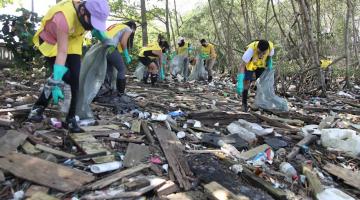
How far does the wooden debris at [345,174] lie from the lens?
4383mm

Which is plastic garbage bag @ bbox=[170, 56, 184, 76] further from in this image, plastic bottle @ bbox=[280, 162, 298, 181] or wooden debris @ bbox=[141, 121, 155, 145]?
plastic bottle @ bbox=[280, 162, 298, 181]

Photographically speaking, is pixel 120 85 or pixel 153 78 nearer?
pixel 120 85

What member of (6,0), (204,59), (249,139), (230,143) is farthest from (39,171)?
(6,0)

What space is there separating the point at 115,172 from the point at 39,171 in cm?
63

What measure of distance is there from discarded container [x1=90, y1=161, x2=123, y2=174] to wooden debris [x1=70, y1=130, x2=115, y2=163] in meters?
0.10

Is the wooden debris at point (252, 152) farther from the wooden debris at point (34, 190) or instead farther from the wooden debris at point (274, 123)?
the wooden debris at point (34, 190)

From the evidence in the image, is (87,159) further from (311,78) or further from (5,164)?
(311,78)

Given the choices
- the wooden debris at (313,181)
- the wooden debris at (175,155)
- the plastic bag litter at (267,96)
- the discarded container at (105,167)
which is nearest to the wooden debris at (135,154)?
the discarded container at (105,167)

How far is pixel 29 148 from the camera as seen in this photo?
401 cm

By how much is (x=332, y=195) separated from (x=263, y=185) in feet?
2.21

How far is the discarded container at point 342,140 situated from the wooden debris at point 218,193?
229 cm

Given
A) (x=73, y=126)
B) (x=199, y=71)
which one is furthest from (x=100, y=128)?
(x=199, y=71)

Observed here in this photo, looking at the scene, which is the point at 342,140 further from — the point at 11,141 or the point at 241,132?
the point at 11,141

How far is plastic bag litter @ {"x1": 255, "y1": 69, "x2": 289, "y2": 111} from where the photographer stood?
775cm
